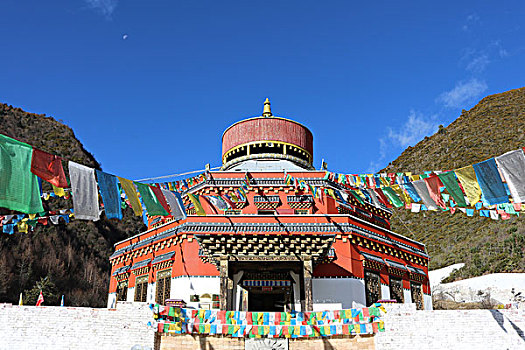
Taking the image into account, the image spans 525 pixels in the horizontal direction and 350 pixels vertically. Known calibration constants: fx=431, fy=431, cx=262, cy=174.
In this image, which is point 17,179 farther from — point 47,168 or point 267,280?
point 267,280

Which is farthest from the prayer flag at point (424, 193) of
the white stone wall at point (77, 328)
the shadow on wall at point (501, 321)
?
the white stone wall at point (77, 328)

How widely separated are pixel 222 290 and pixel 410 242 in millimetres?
13037

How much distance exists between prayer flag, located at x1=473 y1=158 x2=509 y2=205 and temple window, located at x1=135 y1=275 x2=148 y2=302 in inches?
682

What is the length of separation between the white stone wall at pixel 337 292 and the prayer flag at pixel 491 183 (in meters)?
8.74

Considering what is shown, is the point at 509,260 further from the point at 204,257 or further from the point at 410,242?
the point at 204,257

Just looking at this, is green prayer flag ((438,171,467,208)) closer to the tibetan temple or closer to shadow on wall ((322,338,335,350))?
the tibetan temple

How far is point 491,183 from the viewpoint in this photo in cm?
1236

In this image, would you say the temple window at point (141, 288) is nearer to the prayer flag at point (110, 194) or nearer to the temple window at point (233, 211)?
the temple window at point (233, 211)

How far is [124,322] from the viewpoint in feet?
43.7

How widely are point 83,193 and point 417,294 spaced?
19050 millimetres

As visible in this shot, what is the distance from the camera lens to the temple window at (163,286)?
69.6ft

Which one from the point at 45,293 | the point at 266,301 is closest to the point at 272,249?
the point at 266,301

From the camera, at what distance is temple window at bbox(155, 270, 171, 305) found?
2120 cm

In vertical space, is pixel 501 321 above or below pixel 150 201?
below
